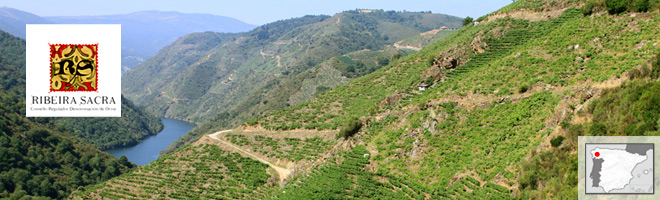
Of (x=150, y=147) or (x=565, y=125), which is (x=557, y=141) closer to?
(x=565, y=125)

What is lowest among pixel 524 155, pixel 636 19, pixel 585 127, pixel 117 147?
pixel 117 147

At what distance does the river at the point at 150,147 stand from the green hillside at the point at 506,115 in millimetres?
97953

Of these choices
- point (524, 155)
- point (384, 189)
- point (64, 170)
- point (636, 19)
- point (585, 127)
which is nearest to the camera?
point (585, 127)

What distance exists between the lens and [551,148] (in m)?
22.1

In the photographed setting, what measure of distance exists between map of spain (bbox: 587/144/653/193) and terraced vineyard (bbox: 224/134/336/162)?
1096 inches

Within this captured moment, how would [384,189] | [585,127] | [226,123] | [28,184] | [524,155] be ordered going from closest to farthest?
[585,127] → [524,155] → [384,189] → [28,184] → [226,123]

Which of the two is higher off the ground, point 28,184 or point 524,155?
point 524,155

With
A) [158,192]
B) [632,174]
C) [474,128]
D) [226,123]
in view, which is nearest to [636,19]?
[474,128]

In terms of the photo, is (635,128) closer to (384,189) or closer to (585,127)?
(585,127)

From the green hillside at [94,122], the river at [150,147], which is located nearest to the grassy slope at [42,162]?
the green hillside at [94,122]

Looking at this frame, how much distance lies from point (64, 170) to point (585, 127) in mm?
76930

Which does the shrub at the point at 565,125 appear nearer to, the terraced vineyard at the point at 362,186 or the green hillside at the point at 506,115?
the green hillside at the point at 506,115

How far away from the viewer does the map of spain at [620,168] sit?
53.3 feet

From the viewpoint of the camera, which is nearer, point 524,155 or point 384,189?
point 524,155
